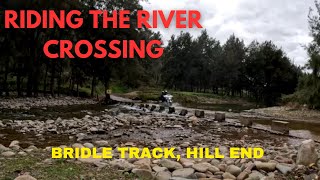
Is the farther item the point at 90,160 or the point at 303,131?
the point at 303,131

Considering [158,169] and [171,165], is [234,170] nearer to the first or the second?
[171,165]

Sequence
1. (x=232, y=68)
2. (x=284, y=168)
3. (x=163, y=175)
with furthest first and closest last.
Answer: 1. (x=232, y=68)
2. (x=284, y=168)
3. (x=163, y=175)

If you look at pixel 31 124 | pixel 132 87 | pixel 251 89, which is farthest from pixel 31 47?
pixel 251 89

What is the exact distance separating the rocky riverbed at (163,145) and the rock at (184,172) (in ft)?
0.07

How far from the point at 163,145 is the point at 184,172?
4.75 m

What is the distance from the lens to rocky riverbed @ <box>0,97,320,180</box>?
23.8 ft

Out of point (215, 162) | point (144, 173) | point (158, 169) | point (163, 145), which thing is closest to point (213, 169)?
point (215, 162)

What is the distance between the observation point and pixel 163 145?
11.9 m

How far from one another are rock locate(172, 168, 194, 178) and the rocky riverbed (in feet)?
0.07

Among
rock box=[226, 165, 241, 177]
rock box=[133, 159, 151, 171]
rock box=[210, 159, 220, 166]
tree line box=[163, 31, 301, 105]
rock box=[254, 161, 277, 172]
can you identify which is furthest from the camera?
tree line box=[163, 31, 301, 105]

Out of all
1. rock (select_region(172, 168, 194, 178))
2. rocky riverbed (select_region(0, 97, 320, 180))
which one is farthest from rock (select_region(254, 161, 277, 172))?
A: rock (select_region(172, 168, 194, 178))

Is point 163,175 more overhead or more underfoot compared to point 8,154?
more underfoot

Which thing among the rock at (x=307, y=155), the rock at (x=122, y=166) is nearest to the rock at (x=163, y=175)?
the rock at (x=122, y=166)

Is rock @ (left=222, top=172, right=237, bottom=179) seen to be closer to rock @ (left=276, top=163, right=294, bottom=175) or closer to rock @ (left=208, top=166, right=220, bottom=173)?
rock @ (left=208, top=166, right=220, bottom=173)
